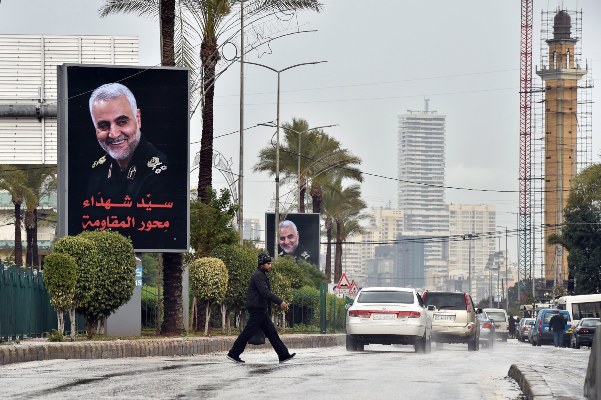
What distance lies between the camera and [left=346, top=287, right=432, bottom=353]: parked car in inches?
1230

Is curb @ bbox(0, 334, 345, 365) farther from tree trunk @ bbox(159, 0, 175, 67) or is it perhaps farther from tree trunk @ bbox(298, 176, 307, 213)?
tree trunk @ bbox(298, 176, 307, 213)

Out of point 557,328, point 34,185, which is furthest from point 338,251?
point 557,328

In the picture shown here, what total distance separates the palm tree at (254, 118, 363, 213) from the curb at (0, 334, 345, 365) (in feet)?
168

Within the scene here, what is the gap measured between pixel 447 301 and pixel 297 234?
43922 millimetres

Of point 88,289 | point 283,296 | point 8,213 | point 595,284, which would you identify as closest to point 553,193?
point 595,284

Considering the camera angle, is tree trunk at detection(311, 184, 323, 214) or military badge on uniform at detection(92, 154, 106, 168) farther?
tree trunk at detection(311, 184, 323, 214)

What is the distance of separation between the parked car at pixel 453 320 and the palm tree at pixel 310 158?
41.4 meters

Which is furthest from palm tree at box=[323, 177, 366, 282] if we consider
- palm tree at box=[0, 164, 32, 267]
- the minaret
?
the minaret

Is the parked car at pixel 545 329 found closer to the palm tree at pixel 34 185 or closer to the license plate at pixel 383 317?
the palm tree at pixel 34 185

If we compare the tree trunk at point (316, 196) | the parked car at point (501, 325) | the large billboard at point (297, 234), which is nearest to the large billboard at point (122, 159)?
the parked car at point (501, 325)

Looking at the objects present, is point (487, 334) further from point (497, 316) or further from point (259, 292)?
point (259, 292)

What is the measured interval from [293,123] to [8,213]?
20309mm

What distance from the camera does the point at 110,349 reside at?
81.9 ft

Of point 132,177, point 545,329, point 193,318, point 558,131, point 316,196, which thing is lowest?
point 545,329
